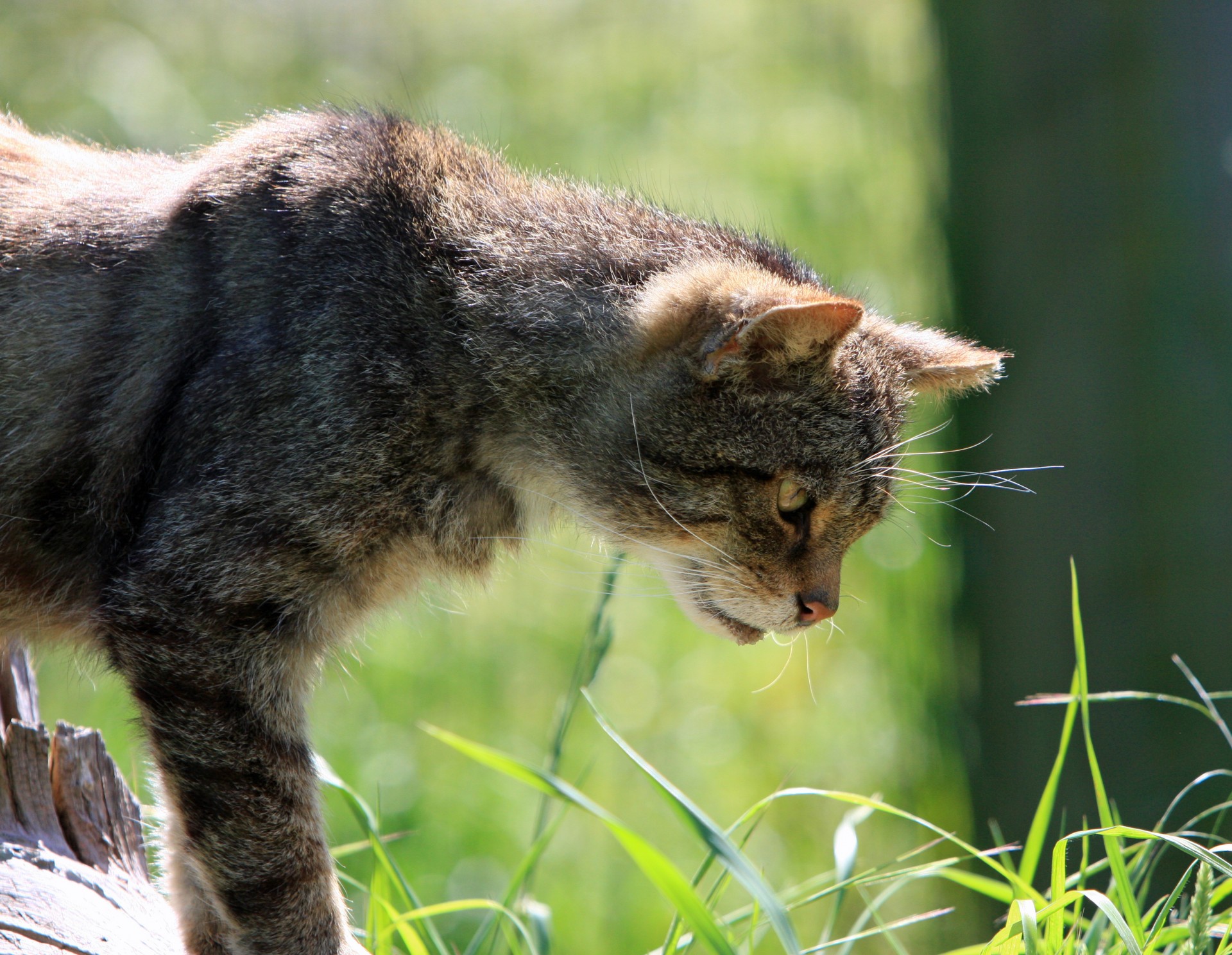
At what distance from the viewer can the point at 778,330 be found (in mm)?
1885

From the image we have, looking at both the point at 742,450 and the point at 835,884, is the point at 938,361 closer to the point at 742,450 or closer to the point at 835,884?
the point at 742,450

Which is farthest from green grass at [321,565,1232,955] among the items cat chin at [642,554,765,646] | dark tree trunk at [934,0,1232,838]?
dark tree trunk at [934,0,1232,838]

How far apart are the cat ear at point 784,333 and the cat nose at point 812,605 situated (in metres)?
0.46

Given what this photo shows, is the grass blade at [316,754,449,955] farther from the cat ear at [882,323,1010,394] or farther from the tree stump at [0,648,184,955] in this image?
the cat ear at [882,323,1010,394]

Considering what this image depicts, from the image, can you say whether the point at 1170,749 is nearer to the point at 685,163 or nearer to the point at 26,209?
the point at 26,209

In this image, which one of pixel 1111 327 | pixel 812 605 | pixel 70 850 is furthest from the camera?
pixel 1111 327

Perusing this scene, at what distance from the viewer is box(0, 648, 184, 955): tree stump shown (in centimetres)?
167

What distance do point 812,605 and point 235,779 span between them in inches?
41.1

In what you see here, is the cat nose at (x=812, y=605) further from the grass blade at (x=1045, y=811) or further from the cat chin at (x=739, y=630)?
the grass blade at (x=1045, y=811)

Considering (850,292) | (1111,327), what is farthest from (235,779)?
(1111,327)

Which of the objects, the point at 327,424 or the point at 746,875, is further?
the point at 327,424

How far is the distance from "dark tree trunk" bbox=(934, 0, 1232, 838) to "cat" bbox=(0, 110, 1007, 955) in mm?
1158

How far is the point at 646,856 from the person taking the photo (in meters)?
1.21

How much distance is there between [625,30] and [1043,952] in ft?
18.6
